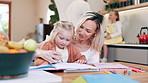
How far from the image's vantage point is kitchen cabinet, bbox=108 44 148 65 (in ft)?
10.0

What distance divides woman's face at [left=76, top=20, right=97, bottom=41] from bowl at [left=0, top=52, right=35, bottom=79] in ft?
3.30

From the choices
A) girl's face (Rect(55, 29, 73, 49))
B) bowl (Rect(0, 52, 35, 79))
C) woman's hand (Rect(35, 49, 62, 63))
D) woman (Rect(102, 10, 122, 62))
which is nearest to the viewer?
bowl (Rect(0, 52, 35, 79))

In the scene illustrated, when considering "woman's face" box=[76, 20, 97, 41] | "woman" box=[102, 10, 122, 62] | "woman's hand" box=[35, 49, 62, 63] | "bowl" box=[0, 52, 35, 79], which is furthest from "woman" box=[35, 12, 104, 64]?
"woman" box=[102, 10, 122, 62]

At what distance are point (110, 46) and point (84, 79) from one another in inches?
126

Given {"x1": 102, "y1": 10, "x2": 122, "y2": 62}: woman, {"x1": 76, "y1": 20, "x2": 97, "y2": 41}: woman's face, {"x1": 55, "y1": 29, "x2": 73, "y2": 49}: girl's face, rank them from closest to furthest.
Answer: {"x1": 55, "y1": 29, "x2": 73, "y2": 49}: girl's face → {"x1": 76, "y1": 20, "x2": 97, "y2": 41}: woman's face → {"x1": 102, "y1": 10, "x2": 122, "y2": 62}: woman

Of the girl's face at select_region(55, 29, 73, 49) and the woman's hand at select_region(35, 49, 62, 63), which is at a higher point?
the girl's face at select_region(55, 29, 73, 49)

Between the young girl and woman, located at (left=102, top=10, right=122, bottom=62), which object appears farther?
woman, located at (left=102, top=10, right=122, bottom=62)

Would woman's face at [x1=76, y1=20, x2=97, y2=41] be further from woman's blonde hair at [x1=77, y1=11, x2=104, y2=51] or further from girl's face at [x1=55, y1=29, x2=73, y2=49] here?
girl's face at [x1=55, y1=29, x2=73, y2=49]

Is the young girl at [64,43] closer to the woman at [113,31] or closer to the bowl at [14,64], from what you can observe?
the bowl at [14,64]

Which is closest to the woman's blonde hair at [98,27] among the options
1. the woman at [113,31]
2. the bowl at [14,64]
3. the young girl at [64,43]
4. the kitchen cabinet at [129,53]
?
the young girl at [64,43]

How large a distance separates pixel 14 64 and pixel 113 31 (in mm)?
3430

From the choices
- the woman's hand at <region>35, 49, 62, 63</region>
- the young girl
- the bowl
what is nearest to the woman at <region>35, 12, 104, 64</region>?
the young girl

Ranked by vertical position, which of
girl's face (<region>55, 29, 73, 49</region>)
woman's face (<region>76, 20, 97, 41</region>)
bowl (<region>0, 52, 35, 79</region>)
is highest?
woman's face (<region>76, 20, 97, 41</region>)

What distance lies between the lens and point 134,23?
150 inches
